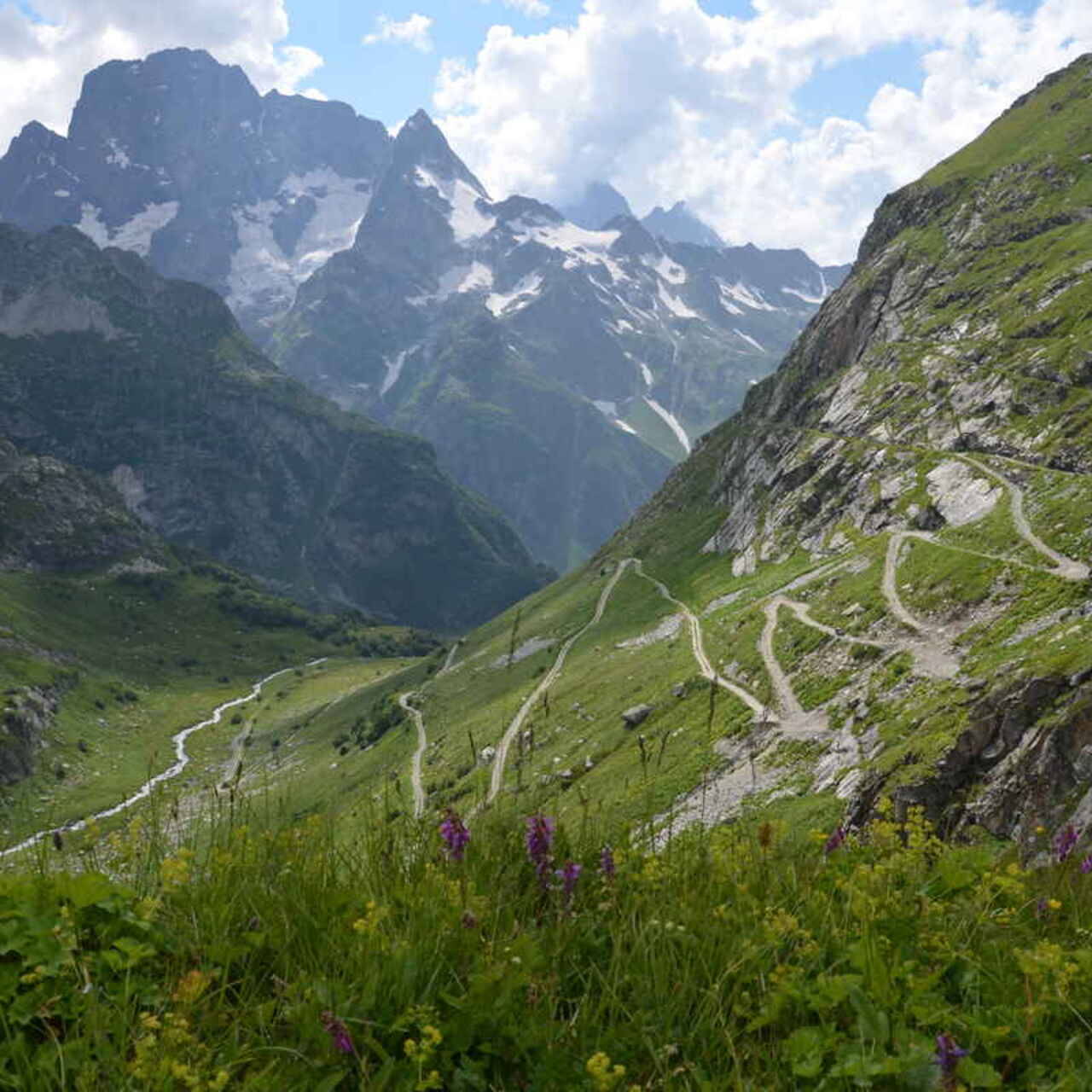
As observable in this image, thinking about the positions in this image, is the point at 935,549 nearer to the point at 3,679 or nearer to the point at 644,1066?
the point at 644,1066

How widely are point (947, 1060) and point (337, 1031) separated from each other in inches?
114

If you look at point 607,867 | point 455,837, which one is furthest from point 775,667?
point 455,837

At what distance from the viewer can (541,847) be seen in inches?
234

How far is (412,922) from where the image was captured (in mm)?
4773

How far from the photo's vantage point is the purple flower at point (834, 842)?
6852 millimetres

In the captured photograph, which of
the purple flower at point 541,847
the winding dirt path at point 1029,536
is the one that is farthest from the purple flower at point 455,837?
the winding dirt path at point 1029,536

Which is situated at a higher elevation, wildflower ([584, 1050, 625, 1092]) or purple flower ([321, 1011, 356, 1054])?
purple flower ([321, 1011, 356, 1054])

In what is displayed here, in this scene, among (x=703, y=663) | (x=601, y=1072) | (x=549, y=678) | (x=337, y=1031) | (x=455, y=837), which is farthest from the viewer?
(x=549, y=678)

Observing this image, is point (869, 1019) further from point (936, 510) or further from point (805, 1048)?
point (936, 510)

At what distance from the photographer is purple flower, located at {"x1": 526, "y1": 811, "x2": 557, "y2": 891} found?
5.90 metres

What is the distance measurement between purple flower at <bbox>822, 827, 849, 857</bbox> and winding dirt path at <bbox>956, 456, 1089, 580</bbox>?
149 feet

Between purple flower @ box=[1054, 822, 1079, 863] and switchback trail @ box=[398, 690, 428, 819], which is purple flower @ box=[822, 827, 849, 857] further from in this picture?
switchback trail @ box=[398, 690, 428, 819]

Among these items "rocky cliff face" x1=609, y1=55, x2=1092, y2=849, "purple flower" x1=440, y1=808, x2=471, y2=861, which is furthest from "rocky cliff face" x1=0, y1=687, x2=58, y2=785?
"purple flower" x1=440, y1=808, x2=471, y2=861

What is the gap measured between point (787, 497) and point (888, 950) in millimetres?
113168
